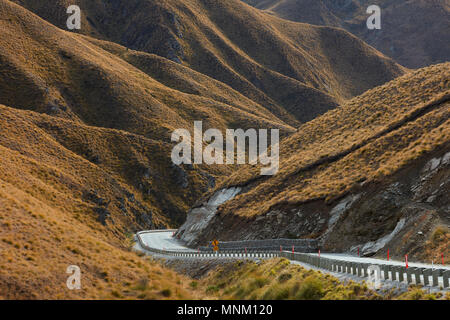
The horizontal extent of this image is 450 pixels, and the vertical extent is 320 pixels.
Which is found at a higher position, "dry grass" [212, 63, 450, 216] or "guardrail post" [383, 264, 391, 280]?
"dry grass" [212, 63, 450, 216]

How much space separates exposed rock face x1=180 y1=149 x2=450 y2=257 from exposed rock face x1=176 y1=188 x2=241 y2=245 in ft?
42.4

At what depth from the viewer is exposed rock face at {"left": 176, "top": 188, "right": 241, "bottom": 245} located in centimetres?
5753

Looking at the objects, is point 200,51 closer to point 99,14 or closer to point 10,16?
point 99,14

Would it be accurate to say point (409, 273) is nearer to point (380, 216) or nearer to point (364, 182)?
point (380, 216)

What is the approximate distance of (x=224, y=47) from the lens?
18300cm

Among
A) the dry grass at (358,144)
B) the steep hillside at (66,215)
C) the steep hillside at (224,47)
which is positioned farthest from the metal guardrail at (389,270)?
the steep hillside at (224,47)

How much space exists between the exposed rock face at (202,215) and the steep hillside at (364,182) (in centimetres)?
37

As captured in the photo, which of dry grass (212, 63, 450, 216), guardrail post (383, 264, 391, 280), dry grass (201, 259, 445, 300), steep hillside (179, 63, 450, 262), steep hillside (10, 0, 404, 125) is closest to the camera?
dry grass (201, 259, 445, 300)

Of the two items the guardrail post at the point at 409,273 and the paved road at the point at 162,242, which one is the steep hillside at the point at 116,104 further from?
the guardrail post at the point at 409,273

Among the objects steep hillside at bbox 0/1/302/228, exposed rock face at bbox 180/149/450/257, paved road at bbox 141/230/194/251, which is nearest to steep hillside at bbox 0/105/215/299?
steep hillside at bbox 0/1/302/228

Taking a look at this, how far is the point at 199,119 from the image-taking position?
117500mm

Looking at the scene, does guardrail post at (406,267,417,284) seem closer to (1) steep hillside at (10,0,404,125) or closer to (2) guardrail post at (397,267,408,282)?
(2) guardrail post at (397,267,408,282)

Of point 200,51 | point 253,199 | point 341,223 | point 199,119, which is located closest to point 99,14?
point 200,51

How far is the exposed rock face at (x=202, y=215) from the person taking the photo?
189ft
